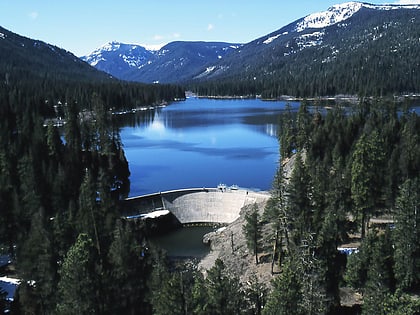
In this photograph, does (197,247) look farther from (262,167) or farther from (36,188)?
(262,167)

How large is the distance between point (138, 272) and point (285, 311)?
12227mm

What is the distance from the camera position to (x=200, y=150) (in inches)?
4141

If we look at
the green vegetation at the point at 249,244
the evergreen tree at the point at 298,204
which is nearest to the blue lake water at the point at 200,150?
the green vegetation at the point at 249,244

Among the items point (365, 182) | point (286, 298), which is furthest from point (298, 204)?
point (286, 298)

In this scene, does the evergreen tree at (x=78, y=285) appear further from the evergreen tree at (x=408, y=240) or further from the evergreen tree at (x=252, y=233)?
the evergreen tree at (x=252, y=233)

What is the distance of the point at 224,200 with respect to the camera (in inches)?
2384

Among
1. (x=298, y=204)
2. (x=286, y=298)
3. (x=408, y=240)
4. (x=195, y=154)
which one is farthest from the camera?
(x=195, y=154)

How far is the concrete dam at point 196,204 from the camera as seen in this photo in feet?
A: 194

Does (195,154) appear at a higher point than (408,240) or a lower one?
lower

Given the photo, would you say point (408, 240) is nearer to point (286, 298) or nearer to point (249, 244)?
point (286, 298)

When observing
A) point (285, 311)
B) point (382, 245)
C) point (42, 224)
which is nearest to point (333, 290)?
point (382, 245)

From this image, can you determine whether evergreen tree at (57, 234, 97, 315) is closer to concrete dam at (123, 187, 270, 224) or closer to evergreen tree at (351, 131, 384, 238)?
evergreen tree at (351, 131, 384, 238)

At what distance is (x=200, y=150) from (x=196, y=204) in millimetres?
45449

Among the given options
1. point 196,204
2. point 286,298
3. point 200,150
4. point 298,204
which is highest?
point 298,204
